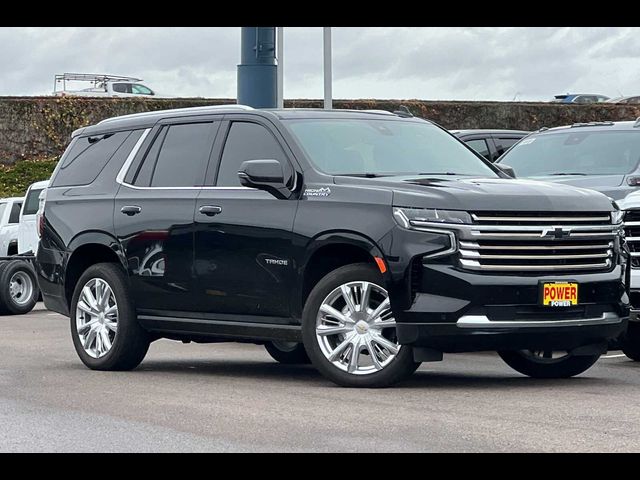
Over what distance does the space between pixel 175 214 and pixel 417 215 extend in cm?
239

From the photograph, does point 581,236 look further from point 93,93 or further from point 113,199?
point 93,93

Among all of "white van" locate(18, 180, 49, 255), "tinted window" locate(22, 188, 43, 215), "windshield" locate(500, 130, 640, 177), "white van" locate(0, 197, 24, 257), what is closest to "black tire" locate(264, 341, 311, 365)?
"windshield" locate(500, 130, 640, 177)

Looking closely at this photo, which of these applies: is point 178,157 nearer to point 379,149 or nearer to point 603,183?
point 379,149

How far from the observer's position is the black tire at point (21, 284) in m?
20.7

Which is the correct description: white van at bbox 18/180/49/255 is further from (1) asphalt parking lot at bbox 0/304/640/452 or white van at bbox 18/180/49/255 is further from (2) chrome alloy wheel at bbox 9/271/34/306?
(1) asphalt parking lot at bbox 0/304/640/452

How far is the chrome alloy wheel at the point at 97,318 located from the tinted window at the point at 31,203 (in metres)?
12.2

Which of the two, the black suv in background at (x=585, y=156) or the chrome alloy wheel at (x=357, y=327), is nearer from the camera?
the chrome alloy wheel at (x=357, y=327)

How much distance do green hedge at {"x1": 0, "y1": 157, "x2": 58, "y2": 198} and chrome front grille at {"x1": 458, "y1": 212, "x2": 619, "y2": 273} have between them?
28023 millimetres

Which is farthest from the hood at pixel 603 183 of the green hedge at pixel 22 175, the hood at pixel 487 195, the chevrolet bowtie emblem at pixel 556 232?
the green hedge at pixel 22 175

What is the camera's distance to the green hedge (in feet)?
122

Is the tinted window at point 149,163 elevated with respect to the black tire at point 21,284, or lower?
elevated

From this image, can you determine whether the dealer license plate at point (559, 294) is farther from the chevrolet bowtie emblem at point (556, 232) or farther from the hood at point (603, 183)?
the hood at point (603, 183)

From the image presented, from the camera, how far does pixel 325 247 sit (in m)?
10.7
